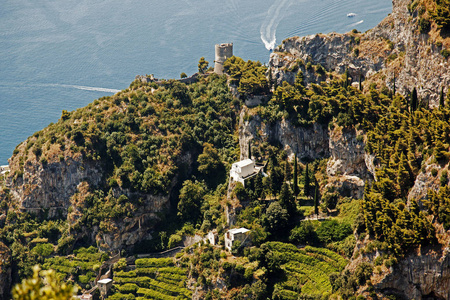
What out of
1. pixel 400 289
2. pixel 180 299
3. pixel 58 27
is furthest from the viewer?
pixel 58 27

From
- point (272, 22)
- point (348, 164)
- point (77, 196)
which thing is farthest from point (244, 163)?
point (272, 22)

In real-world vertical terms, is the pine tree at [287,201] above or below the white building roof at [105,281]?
above

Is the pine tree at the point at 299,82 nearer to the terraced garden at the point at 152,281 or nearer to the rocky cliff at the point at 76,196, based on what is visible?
the rocky cliff at the point at 76,196

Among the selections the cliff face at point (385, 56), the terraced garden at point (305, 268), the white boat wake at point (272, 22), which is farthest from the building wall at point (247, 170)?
the white boat wake at point (272, 22)

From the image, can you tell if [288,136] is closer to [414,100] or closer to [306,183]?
[306,183]

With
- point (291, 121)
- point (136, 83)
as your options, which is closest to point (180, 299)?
point (291, 121)

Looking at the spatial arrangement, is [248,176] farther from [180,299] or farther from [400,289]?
[400,289]
